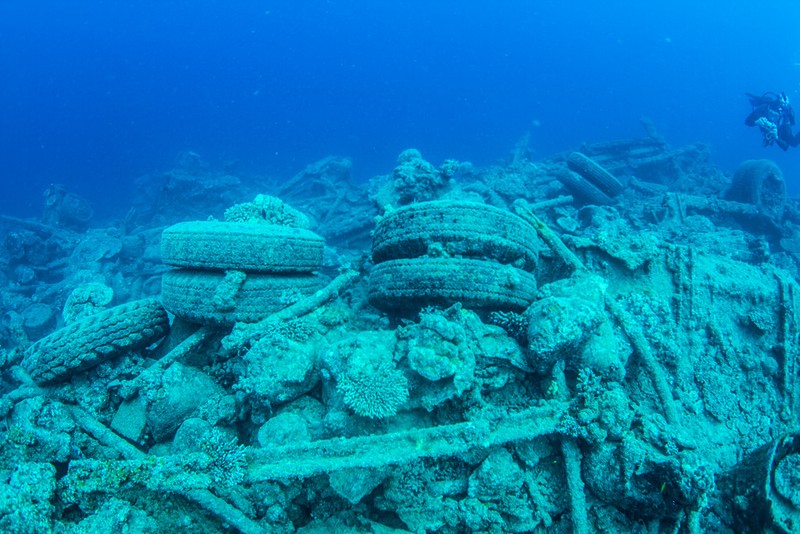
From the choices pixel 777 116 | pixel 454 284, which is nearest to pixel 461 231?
pixel 454 284

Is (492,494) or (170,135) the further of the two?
(170,135)

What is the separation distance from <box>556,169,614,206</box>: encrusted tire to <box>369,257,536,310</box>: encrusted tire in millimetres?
6185

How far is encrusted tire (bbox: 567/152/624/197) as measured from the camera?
840cm

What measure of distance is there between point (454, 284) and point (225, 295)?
1.89m

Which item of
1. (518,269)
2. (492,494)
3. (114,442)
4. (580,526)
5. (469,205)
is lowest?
(580,526)

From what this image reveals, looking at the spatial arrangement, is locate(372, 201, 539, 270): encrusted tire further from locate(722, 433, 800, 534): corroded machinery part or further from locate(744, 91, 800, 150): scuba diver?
locate(744, 91, 800, 150): scuba diver

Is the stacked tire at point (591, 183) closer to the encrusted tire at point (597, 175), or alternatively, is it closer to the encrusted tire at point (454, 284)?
the encrusted tire at point (597, 175)

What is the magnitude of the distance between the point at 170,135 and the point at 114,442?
337 ft

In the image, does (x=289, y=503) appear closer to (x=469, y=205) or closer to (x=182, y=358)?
(x=182, y=358)

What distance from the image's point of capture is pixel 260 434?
8.56 ft

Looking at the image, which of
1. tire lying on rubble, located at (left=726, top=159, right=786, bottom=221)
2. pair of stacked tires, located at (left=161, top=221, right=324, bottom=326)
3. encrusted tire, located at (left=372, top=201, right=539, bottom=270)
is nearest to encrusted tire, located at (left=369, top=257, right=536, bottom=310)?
encrusted tire, located at (left=372, top=201, right=539, bottom=270)

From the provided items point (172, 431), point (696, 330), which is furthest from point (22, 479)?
→ point (696, 330)

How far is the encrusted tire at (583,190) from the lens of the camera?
8.49 m

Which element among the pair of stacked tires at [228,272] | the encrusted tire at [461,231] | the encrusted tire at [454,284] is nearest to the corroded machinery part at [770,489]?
the encrusted tire at [454,284]
